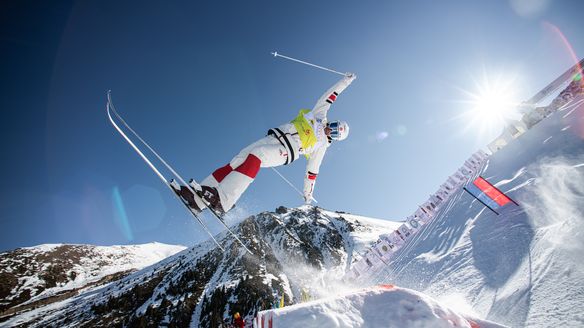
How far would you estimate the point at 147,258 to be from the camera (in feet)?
376

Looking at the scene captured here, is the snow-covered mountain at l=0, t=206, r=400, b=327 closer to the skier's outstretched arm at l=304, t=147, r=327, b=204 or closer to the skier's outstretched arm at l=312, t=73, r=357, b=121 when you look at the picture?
the skier's outstretched arm at l=304, t=147, r=327, b=204

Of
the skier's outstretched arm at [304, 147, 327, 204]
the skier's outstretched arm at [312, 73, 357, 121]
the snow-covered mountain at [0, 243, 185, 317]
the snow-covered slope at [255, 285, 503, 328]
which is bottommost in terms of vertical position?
the snow-covered slope at [255, 285, 503, 328]

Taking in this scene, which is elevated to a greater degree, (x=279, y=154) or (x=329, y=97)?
(x=329, y=97)

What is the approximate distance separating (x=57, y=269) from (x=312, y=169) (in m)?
130

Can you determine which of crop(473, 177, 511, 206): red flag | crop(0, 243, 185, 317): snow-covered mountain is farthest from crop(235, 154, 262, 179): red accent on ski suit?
crop(0, 243, 185, 317): snow-covered mountain

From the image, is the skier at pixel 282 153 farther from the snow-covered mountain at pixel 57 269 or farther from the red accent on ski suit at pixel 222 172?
the snow-covered mountain at pixel 57 269

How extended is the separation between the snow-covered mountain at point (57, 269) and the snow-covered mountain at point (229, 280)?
21.8m

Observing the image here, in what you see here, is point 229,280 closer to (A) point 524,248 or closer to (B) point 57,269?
(A) point 524,248

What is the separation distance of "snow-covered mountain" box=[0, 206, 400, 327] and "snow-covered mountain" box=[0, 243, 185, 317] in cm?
2180

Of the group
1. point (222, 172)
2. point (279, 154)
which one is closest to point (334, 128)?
point (279, 154)

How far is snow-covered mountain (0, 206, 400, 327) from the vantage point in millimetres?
42688

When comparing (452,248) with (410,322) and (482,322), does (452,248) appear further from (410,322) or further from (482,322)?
(410,322)

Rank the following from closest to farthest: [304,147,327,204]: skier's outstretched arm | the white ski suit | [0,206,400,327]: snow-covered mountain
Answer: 1. the white ski suit
2. [304,147,327,204]: skier's outstretched arm
3. [0,206,400,327]: snow-covered mountain

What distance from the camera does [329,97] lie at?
801 cm
